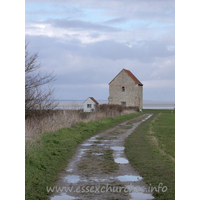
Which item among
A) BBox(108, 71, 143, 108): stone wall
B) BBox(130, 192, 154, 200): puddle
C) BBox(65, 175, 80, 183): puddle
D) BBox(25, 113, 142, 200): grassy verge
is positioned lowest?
BBox(130, 192, 154, 200): puddle

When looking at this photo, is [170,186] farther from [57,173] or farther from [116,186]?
[57,173]

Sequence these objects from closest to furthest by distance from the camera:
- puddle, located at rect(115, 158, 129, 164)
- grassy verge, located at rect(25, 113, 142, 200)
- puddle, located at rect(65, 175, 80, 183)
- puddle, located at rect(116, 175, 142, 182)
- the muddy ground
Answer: the muddy ground, grassy verge, located at rect(25, 113, 142, 200), puddle, located at rect(65, 175, 80, 183), puddle, located at rect(116, 175, 142, 182), puddle, located at rect(115, 158, 129, 164)

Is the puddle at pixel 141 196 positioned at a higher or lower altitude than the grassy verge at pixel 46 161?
lower

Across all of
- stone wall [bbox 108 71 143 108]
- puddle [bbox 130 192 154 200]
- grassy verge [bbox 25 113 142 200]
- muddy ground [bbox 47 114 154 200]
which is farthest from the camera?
stone wall [bbox 108 71 143 108]

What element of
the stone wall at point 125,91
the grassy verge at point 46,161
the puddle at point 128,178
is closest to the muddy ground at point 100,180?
the puddle at point 128,178

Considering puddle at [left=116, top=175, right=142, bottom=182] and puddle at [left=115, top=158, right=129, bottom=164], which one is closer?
puddle at [left=116, top=175, right=142, bottom=182]

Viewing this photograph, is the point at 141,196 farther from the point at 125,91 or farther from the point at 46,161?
the point at 125,91

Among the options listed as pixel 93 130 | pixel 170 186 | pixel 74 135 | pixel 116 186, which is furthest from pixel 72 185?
pixel 93 130

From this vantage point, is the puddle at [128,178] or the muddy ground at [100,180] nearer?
the muddy ground at [100,180]

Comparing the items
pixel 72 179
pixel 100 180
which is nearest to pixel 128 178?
pixel 100 180

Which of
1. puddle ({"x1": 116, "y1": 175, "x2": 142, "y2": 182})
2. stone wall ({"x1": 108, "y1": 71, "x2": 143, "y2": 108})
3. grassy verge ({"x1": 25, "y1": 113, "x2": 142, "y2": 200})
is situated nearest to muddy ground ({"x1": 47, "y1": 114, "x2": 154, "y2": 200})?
puddle ({"x1": 116, "y1": 175, "x2": 142, "y2": 182})

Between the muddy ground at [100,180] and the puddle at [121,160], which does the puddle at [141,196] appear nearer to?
the muddy ground at [100,180]

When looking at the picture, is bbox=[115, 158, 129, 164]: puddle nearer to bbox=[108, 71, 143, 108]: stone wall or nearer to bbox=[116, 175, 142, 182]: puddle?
bbox=[116, 175, 142, 182]: puddle

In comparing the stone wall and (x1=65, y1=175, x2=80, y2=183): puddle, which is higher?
the stone wall
